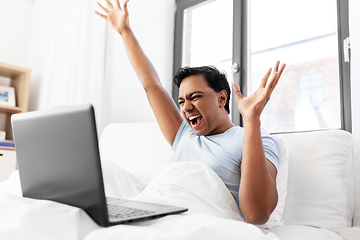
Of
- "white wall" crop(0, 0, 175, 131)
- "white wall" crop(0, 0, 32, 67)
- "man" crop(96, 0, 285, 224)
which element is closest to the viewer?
"man" crop(96, 0, 285, 224)

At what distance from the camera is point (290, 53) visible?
6.79 feet

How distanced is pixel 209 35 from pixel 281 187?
174 cm

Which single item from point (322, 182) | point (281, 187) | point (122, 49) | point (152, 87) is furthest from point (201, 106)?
point (122, 49)

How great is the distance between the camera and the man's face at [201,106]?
127 cm

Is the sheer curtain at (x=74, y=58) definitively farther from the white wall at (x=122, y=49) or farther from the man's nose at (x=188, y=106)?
the man's nose at (x=188, y=106)

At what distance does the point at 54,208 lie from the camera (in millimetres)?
509

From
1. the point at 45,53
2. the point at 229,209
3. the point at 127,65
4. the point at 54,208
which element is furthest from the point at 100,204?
the point at 45,53

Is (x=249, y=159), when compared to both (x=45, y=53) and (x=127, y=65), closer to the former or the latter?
(x=127, y=65)

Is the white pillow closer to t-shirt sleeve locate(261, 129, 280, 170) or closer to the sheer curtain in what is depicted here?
t-shirt sleeve locate(261, 129, 280, 170)

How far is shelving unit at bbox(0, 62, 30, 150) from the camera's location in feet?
7.76

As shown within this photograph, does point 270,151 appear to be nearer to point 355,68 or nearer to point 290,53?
point 355,68

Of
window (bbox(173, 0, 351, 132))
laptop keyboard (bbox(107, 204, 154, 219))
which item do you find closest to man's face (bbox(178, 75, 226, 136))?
laptop keyboard (bbox(107, 204, 154, 219))

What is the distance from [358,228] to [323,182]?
7.3 inches

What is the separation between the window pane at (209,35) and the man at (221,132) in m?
1.00
